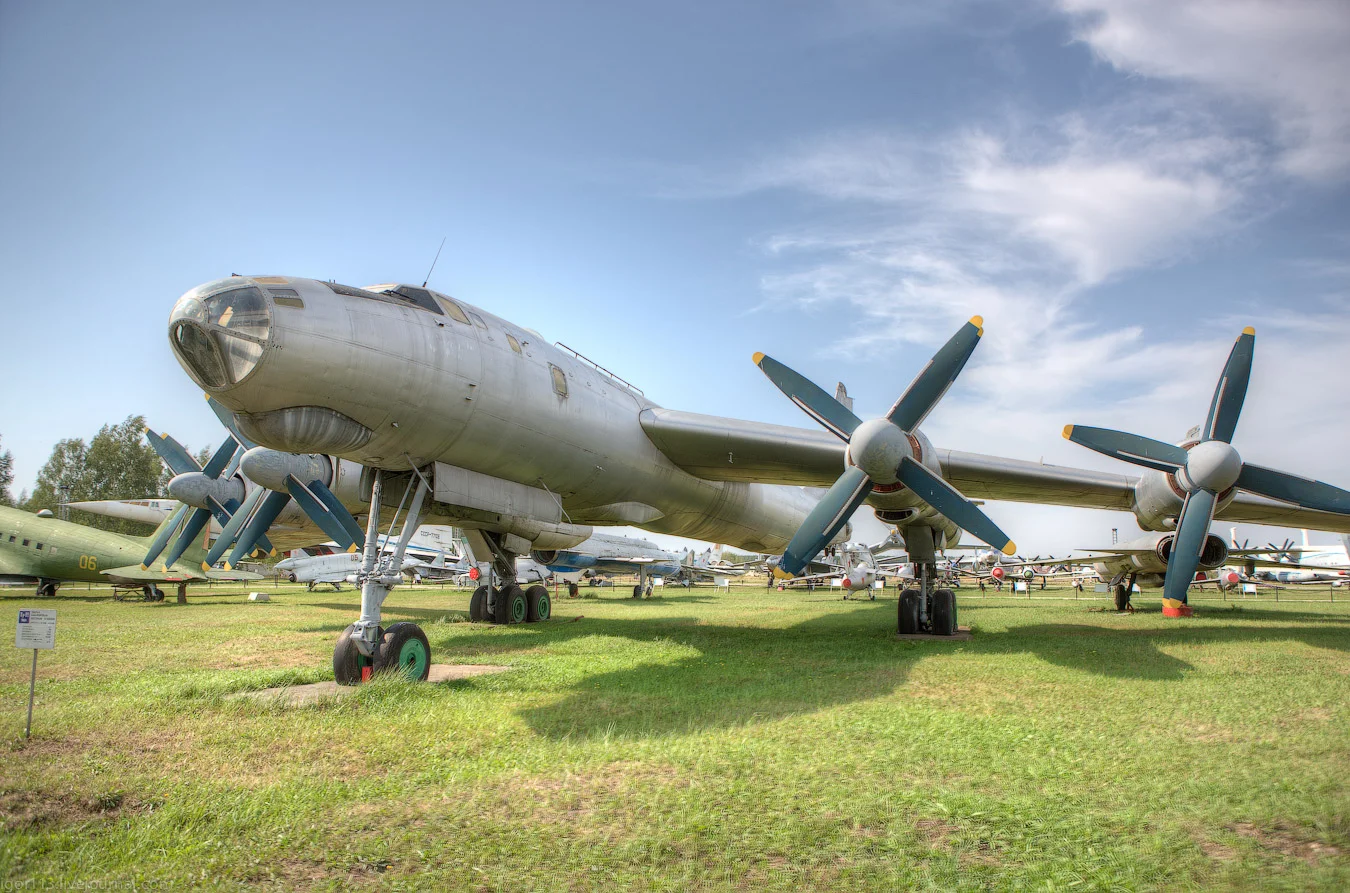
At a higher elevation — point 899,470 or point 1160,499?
point 899,470

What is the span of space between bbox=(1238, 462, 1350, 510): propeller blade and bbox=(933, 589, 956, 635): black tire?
4405 millimetres

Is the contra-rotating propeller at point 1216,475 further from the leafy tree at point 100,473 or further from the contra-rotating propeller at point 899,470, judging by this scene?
the leafy tree at point 100,473

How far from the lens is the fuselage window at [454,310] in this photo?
8820 mm

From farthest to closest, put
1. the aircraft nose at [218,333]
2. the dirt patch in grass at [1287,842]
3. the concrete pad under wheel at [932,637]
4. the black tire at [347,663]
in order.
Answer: the concrete pad under wheel at [932,637], the black tire at [347,663], the aircraft nose at [218,333], the dirt patch in grass at [1287,842]

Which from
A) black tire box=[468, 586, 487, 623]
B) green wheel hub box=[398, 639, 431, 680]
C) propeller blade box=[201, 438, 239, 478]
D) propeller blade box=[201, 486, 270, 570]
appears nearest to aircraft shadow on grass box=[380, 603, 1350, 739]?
black tire box=[468, 586, 487, 623]

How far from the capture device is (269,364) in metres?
6.74

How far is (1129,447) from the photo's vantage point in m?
10.8

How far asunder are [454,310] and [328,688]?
14.7ft

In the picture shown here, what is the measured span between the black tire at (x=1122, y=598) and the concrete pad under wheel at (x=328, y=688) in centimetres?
1876

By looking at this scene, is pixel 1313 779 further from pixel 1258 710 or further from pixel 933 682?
pixel 933 682

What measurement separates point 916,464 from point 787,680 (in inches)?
128

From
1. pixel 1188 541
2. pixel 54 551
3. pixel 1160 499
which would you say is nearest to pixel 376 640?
pixel 1188 541

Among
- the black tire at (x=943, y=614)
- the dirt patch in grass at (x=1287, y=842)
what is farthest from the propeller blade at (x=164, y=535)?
the dirt patch in grass at (x=1287, y=842)

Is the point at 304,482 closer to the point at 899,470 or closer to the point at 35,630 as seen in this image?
the point at 35,630
